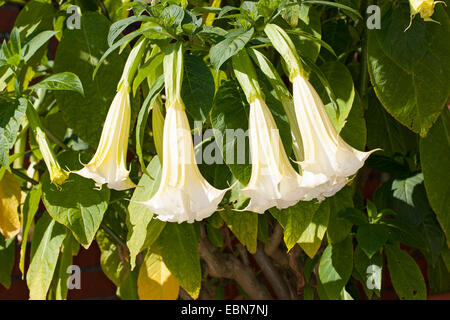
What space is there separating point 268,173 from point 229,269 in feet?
1.71

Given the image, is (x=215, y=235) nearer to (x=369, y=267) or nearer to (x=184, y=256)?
(x=184, y=256)

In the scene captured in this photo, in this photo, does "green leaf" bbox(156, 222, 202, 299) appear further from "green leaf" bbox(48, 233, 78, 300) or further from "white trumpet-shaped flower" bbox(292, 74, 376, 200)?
"white trumpet-shaped flower" bbox(292, 74, 376, 200)

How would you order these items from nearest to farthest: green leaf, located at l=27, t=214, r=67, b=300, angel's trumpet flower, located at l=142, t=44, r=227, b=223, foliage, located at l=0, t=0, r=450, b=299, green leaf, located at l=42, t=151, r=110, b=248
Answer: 1. angel's trumpet flower, located at l=142, t=44, r=227, b=223
2. foliage, located at l=0, t=0, r=450, b=299
3. green leaf, located at l=42, t=151, r=110, b=248
4. green leaf, located at l=27, t=214, r=67, b=300

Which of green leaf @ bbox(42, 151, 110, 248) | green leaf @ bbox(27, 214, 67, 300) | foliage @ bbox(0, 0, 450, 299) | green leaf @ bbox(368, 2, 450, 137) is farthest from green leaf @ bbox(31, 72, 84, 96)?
green leaf @ bbox(368, 2, 450, 137)

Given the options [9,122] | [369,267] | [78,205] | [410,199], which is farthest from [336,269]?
[9,122]

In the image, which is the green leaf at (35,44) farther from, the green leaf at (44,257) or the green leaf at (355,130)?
the green leaf at (355,130)

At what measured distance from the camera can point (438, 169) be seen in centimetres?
77

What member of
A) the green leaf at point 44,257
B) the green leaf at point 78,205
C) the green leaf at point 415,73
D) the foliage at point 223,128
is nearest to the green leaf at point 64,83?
the foliage at point 223,128

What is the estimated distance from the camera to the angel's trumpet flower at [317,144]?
0.50 m

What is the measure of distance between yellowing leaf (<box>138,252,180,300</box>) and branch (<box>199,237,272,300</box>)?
0.08 metres

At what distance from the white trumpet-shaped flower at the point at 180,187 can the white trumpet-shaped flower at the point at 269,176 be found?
0.10ft

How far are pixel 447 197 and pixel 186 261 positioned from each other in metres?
0.37

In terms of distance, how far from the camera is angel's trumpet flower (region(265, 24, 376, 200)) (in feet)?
1.64

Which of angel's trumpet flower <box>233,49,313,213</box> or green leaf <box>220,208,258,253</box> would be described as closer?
angel's trumpet flower <box>233,49,313,213</box>
